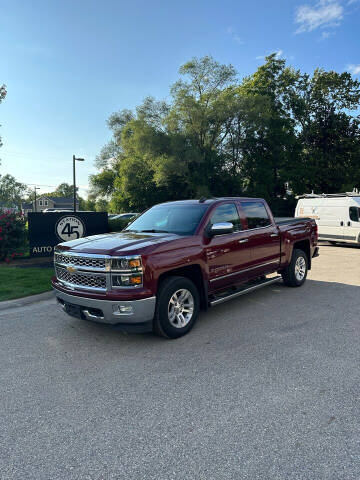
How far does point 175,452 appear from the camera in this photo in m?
2.36

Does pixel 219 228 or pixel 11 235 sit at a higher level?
pixel 219 228

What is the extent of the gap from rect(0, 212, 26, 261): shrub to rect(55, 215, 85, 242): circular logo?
46.5 inches

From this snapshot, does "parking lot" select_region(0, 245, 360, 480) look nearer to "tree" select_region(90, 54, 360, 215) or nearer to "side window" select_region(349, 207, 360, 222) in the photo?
"side window" select_region(349, 207, 360, 222)

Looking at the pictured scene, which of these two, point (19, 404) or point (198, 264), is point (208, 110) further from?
point (19, 404)

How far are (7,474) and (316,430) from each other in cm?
220

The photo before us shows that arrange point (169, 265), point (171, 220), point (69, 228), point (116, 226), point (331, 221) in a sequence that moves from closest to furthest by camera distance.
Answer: point (169, 265), point (171, 220), point (69, 228), point (116, 226), point (331, 221)

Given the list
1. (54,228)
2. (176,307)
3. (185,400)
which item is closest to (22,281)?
(54,228)

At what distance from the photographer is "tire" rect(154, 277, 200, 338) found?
4.19 metres

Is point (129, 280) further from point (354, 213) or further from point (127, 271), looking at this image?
point (354, 213)

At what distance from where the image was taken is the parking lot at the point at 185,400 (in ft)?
7.41

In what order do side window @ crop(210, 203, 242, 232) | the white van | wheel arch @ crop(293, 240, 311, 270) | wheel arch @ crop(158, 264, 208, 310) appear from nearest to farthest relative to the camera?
wheel arch @ crop(158, 264, 208, 310) < side window @ crop(210, 203, 242, 232) < wheel arch @ crop(293, 240, 311, 270) < the white van

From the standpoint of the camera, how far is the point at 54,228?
32.9 feet

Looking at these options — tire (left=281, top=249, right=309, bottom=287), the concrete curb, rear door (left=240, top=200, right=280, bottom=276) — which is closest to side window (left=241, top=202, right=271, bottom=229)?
rear door (left=240, top=200, right=280, bottom=276)

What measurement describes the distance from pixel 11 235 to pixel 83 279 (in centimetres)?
683
